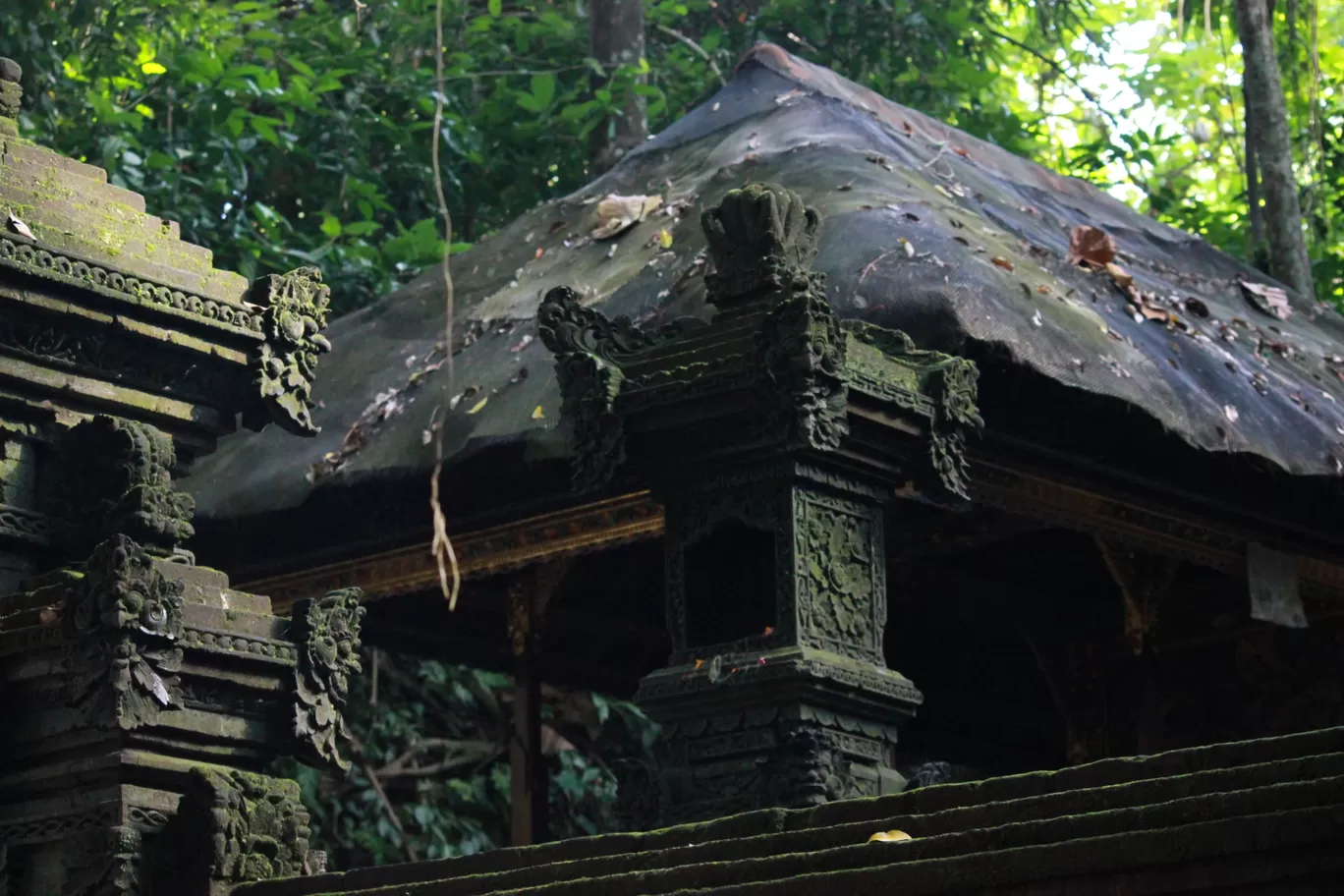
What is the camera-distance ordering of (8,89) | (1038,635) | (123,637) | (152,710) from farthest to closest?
(1038,635) → (8,89) → (152,710) → (123,637)

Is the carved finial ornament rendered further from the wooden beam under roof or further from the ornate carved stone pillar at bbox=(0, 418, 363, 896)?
the wooden beam under roof

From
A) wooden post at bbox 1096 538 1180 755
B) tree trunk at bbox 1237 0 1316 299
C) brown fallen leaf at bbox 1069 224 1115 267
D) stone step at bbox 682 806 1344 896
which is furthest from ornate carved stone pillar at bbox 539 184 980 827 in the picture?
tree trunk at bbox 1237 0 1316 299

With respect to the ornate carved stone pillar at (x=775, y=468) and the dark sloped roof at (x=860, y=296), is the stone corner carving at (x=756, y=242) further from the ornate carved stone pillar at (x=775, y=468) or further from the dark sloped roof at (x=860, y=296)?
the dark sloped roof at (x=860, y=296)

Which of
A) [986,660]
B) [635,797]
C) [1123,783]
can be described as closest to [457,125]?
[986,660]

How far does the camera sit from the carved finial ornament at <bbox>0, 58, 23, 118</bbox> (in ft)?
24.3

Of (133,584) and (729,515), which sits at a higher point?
(729,515)

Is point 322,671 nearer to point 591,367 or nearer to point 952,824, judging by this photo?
point 591,367

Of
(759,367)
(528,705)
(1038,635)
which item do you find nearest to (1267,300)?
(1038,635)

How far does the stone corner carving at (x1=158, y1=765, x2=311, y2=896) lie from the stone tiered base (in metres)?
0.81

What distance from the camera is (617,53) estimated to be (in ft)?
54.6

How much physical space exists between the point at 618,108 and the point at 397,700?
191 inches

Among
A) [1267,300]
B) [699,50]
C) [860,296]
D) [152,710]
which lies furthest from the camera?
[699,50]

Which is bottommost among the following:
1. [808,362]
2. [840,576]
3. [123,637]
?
[123,637]

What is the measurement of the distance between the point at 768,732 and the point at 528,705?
473cm
